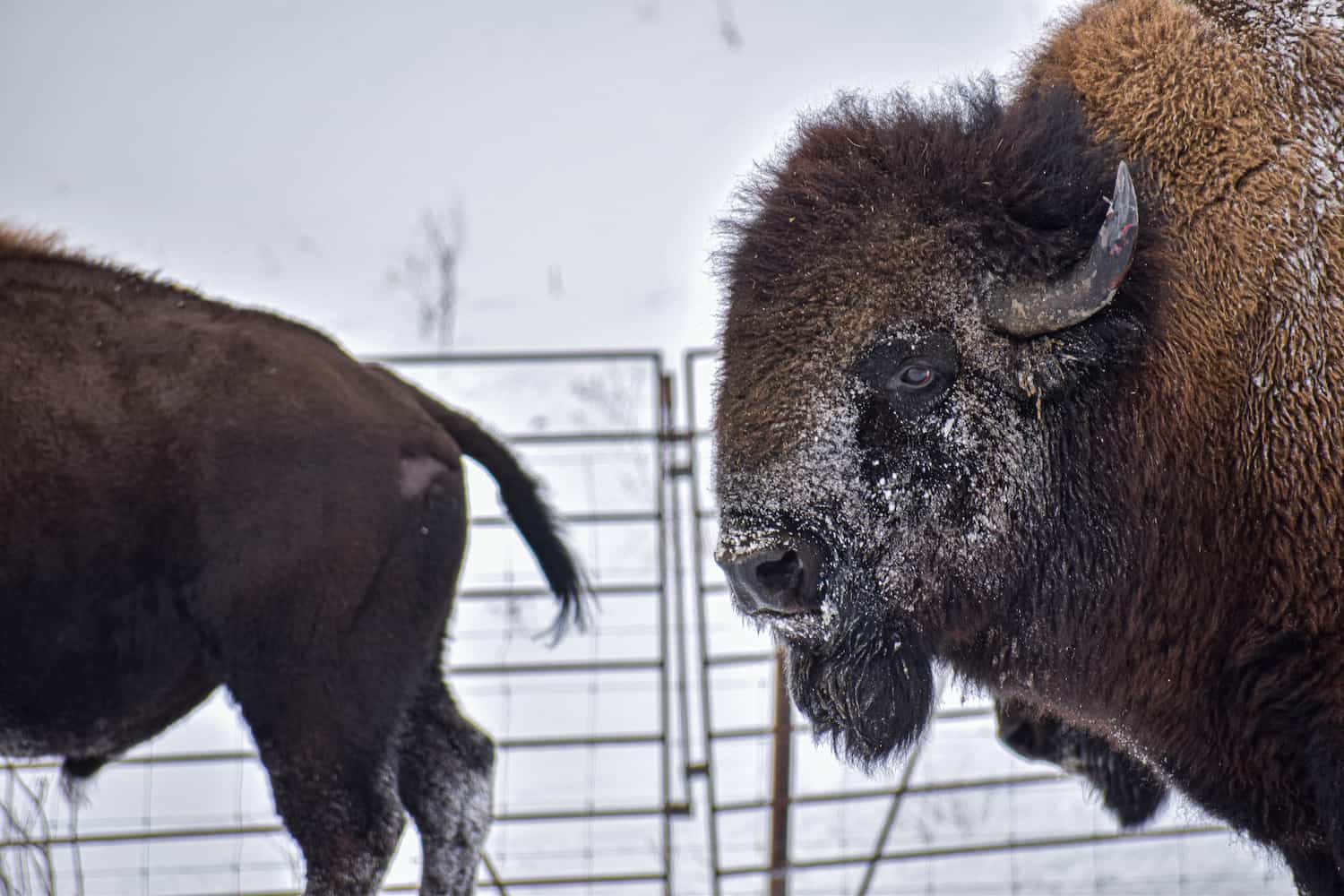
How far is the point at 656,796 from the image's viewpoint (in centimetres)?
759

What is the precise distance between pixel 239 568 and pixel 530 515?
119 cm

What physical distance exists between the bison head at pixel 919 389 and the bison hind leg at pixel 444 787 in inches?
75.9

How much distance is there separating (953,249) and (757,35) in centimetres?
2568

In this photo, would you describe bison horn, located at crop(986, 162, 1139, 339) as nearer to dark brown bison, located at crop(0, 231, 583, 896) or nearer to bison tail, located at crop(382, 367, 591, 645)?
dark brown bison, located at crop(0, 231, 583, 896)

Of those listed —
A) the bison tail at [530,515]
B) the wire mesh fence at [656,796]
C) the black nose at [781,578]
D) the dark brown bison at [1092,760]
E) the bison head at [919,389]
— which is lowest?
the wire mesh fence at [656,796]

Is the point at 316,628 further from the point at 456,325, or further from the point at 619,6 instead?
the point at 619,6

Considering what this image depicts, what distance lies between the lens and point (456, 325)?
18.1 meters

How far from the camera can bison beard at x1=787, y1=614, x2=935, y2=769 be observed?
2285mm

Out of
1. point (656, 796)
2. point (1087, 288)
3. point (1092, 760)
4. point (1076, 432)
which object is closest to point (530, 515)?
point (1092, 760)

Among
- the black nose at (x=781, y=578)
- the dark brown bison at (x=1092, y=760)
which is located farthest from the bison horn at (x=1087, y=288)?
the dark brown bison at (x=1092, y=760)

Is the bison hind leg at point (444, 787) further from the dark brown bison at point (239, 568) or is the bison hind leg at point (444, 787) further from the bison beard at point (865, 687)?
the bison beard at point (865, 687)

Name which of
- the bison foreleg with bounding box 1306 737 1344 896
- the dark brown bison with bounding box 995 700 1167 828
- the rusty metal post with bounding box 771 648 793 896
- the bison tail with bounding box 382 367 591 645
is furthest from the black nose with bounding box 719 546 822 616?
the rusty metal post with bounding box 771 648 793 896

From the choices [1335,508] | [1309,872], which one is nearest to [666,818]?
[1309,872]

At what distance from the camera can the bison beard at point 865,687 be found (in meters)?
2.29
